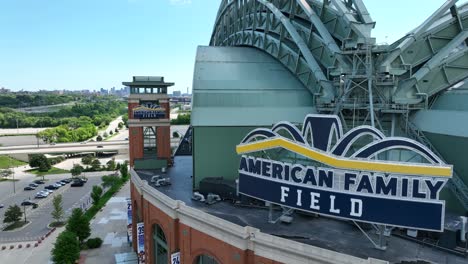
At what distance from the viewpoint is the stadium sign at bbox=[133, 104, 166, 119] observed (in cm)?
5012

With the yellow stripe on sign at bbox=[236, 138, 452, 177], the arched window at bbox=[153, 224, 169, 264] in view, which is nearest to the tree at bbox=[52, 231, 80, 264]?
the arched window at bbox=[153, 224, 169, 264]

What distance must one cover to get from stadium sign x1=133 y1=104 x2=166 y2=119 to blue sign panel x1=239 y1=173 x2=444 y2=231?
2833cm

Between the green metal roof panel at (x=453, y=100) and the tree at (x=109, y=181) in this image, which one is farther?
the tree at (x=109, y=181)

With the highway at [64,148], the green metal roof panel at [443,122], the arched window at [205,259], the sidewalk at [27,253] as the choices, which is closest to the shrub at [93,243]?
the sidewalk at [27,253]

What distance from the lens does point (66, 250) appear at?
43188mm

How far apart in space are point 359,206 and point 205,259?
42.6ft

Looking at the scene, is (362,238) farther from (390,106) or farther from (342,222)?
(390,106)

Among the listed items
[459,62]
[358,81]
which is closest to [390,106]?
[358,81]

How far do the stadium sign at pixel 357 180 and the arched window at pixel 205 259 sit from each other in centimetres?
615

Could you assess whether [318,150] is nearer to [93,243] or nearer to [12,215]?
[93,243]

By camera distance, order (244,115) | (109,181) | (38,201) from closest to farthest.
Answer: (244,115) < (38,201) < (109,181)

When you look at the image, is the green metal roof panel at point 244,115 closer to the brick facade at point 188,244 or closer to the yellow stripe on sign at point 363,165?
the yellow stripe on sign at point 363,165

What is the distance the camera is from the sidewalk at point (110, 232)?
1954 inches

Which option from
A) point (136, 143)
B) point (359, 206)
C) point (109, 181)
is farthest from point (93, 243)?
point (359, 206)
